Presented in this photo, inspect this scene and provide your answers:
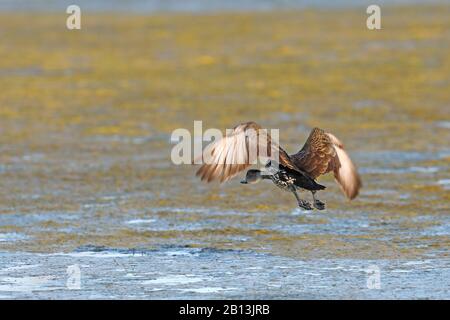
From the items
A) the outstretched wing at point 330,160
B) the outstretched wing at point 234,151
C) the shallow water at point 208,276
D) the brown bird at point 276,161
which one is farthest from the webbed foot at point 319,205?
the outstretched wing at point 234,151

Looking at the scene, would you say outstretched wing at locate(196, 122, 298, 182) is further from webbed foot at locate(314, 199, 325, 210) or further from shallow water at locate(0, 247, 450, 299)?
webbed foot at locate(314, 199, 325, 210)

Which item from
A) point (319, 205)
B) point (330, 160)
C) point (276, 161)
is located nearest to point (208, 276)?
point (276, 161)

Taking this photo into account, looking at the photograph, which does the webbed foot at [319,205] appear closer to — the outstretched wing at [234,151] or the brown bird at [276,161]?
the brown bird at [276,161]

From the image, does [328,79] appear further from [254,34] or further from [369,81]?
[254,34]

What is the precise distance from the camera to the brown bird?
788cm

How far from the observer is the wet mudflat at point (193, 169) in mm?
8133

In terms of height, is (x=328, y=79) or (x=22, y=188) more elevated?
(x=328, y=79)

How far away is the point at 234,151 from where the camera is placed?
7930 millimetres

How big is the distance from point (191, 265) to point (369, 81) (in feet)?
35.0

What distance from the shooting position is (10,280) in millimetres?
7906

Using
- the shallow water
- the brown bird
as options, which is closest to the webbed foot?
the brown bird
